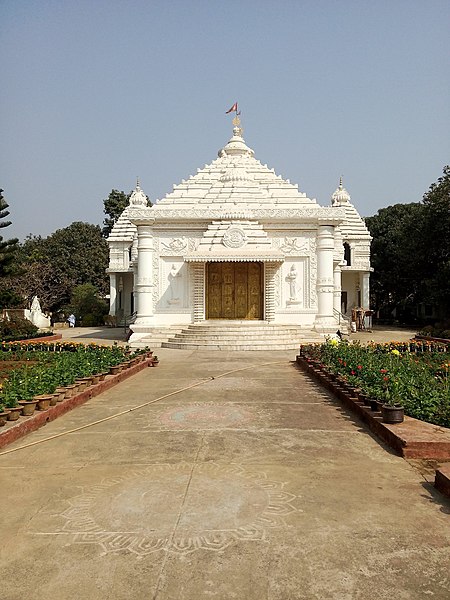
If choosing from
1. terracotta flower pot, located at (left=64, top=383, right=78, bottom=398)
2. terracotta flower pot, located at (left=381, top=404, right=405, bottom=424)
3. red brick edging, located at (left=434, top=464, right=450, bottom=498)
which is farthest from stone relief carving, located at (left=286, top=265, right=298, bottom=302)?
red brick edging, located at (left=434, top=464, right=450, bottom=498)

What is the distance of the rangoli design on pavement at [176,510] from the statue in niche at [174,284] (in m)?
17.6

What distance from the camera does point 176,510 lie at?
4.27 metres

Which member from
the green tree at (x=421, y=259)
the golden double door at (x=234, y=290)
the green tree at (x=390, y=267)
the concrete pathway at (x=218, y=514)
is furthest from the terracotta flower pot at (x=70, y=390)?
the green tree at (x=390, y=267)

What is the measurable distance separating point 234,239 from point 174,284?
10.9 feet

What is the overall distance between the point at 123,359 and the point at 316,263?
39.9 feet

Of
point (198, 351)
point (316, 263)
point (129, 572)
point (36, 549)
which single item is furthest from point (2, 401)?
point (316, 263)

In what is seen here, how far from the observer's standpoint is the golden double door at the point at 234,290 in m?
22.5

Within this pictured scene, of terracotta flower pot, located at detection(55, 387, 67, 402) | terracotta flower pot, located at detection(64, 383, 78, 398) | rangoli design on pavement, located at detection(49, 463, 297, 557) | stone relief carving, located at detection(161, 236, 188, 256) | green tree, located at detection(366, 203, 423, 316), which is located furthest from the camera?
green tree, located at detection(366, 203, 423, 316)

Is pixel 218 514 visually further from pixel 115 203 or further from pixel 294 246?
pixel 115 203

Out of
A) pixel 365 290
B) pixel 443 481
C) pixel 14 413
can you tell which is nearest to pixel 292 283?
pixel 365 290

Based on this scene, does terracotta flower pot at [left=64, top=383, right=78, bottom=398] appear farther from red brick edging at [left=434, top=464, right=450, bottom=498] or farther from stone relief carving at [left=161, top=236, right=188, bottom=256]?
stone relief carving at [left=161, top=236, right=188, bottom=256]

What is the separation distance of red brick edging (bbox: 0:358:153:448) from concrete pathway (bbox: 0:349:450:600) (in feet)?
0.55

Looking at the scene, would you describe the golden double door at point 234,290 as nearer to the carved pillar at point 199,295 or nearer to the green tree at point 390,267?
the carved pillar at point 199,295

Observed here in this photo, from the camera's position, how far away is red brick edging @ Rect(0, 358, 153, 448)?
650 centimetres
